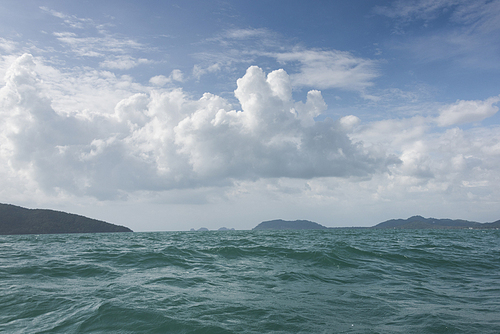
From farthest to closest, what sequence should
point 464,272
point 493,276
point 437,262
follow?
1. point 437,262
2. point 464,272
3. point 493,276

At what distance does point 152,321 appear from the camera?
385 inches

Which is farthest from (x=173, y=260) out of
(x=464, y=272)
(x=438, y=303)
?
(x=464, y=272)

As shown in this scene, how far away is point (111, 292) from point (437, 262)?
77.3 feet

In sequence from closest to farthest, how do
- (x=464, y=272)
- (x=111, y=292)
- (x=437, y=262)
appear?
(x=111, y=292), (x=464, y=272), (x=437, y=262)

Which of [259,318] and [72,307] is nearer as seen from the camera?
[259,318]

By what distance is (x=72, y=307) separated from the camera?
36.6ft

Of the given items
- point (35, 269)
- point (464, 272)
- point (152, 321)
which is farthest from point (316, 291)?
point (35, 269)

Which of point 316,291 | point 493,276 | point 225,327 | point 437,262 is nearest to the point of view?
point 225,327

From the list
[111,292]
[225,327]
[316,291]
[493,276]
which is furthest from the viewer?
[493,276]

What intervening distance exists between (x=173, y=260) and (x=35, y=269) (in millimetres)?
8950

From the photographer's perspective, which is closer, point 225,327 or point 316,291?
point 225,327

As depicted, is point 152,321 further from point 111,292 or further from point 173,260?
point 173,260

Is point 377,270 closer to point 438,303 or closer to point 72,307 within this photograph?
point 438,303

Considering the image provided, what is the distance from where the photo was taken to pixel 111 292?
13.3m
